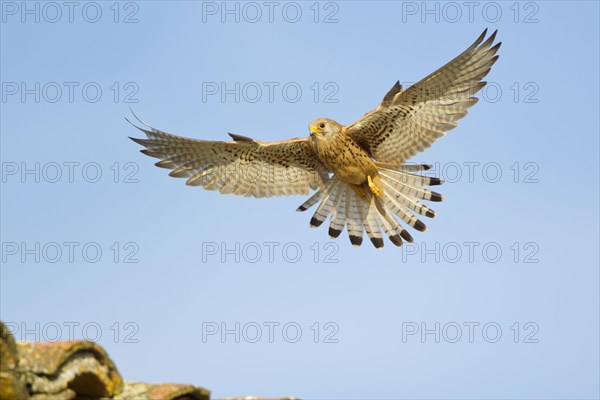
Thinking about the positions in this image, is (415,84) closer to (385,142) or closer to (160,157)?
(385,142)

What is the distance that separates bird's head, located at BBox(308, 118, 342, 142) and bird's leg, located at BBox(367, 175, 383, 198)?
0.76 m

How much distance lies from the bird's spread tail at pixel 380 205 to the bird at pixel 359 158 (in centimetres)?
1

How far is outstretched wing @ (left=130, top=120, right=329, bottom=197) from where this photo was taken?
12.0 metres

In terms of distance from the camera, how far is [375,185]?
11.8 metres

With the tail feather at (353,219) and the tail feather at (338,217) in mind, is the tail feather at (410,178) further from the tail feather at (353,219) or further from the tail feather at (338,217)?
the tail feather at (338,217)

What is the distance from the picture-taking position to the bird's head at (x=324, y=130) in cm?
1147

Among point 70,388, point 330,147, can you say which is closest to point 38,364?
point 70,388

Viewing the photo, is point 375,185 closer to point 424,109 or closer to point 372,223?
point 372,223

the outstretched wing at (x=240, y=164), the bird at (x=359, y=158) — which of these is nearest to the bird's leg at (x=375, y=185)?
the bird at (x=359, y=158)

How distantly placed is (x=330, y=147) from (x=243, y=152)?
4.27 feet

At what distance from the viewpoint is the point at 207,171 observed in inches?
488

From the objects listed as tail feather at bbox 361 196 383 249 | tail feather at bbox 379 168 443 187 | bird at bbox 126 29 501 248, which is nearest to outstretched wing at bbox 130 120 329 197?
bird at bbox 126 29 501 248

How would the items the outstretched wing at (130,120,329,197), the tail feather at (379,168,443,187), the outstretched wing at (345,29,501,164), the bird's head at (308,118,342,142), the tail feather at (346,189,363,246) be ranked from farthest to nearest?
the tail feather at (346,189,363,246)
the outstretched wing at (130,120,329,197)
the tail feather at (379,168,443,187)
the bird's head at (308,118,342,142)
the outstretched wing at (345,29,501,164)

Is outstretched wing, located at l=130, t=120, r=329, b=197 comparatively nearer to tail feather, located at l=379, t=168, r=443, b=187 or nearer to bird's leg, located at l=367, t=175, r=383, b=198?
bird's leg, located at l=367, t=175, r=383, b=198
